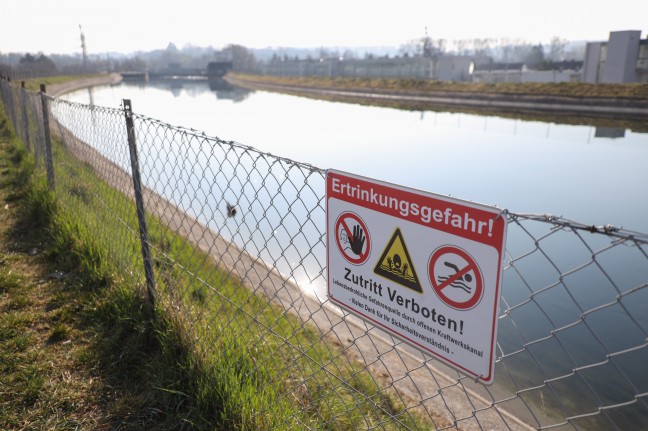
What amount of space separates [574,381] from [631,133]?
62.6 ft

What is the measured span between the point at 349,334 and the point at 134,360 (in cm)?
221

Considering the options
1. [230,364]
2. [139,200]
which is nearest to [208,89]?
[139,200]

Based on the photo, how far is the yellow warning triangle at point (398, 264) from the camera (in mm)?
1550

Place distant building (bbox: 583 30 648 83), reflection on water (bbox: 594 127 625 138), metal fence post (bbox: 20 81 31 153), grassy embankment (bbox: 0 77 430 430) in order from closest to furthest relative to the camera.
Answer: grassy embankment (bbox: 0 77 430 430) → metal fence post (bbox: 20 81 31 153) → reflection on water (bbox: 594 127 625 138) → distant building (bbox: 583 30 648 83)

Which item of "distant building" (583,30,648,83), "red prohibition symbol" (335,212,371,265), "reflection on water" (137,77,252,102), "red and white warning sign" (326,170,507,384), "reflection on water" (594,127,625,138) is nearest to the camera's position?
"red and white warning sign" (326,170,507,384)

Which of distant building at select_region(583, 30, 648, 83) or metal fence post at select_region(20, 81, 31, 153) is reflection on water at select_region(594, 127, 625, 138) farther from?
distant building at select_region(583, 30, 648, 83)

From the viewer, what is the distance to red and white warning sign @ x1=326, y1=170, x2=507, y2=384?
52.2 inches

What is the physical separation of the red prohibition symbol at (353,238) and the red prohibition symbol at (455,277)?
1.02ft

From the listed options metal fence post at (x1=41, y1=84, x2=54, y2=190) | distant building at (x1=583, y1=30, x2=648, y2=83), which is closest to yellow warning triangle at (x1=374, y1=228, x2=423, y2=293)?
metal fence post at (x1=41, y1=84, x2=54, y2=190)

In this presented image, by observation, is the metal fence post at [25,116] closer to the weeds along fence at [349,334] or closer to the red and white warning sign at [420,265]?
the weeds along fence at [349,334]

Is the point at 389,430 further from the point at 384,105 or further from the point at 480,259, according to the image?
the point at 384,105

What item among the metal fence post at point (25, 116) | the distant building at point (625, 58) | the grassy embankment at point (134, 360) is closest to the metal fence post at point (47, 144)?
the grassy embankment at point (134, 360)

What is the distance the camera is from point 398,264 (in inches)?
62.9

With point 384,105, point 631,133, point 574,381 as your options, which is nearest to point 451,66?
point 384,105
